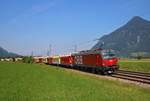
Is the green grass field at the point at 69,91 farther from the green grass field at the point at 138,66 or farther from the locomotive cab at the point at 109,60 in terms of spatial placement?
the green grass field at the point at 138,66

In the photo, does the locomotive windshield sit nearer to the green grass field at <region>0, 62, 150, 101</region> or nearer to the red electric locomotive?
the red electric locomotive

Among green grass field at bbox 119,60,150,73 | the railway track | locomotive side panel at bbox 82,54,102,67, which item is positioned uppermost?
locomotive side panel at bbox 82,54,102,67

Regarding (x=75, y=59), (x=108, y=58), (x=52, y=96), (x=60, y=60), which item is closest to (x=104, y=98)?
(x=52, y=96)

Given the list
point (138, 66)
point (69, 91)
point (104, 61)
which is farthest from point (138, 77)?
point (138, 66)

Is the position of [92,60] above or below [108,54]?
below

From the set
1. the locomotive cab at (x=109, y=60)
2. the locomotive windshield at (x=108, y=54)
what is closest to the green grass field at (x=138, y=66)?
the locomotive cab at (x=109, y=60)

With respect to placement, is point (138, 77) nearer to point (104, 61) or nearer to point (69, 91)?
point (104, 61)

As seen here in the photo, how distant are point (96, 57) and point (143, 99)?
23138mm

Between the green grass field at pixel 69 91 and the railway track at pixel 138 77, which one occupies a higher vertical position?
the railway track at pixel 138 77

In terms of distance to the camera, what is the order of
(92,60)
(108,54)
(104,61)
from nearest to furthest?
1. (104,61)
2. (108,54)
3. (92,60)

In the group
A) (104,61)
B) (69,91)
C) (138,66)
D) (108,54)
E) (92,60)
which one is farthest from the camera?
(138,66)

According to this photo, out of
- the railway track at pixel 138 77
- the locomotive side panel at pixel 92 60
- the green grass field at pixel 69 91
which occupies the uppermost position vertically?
the locomotive side panel at pixel 92 60

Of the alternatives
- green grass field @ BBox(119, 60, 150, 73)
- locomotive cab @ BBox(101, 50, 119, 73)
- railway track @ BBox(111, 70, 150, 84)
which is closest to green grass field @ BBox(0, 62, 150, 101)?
railway track @ BBox(111, 70, 150, 84)

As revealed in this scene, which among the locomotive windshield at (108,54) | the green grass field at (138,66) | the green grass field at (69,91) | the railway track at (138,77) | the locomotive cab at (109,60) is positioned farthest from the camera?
the green grass field at (138,66)
